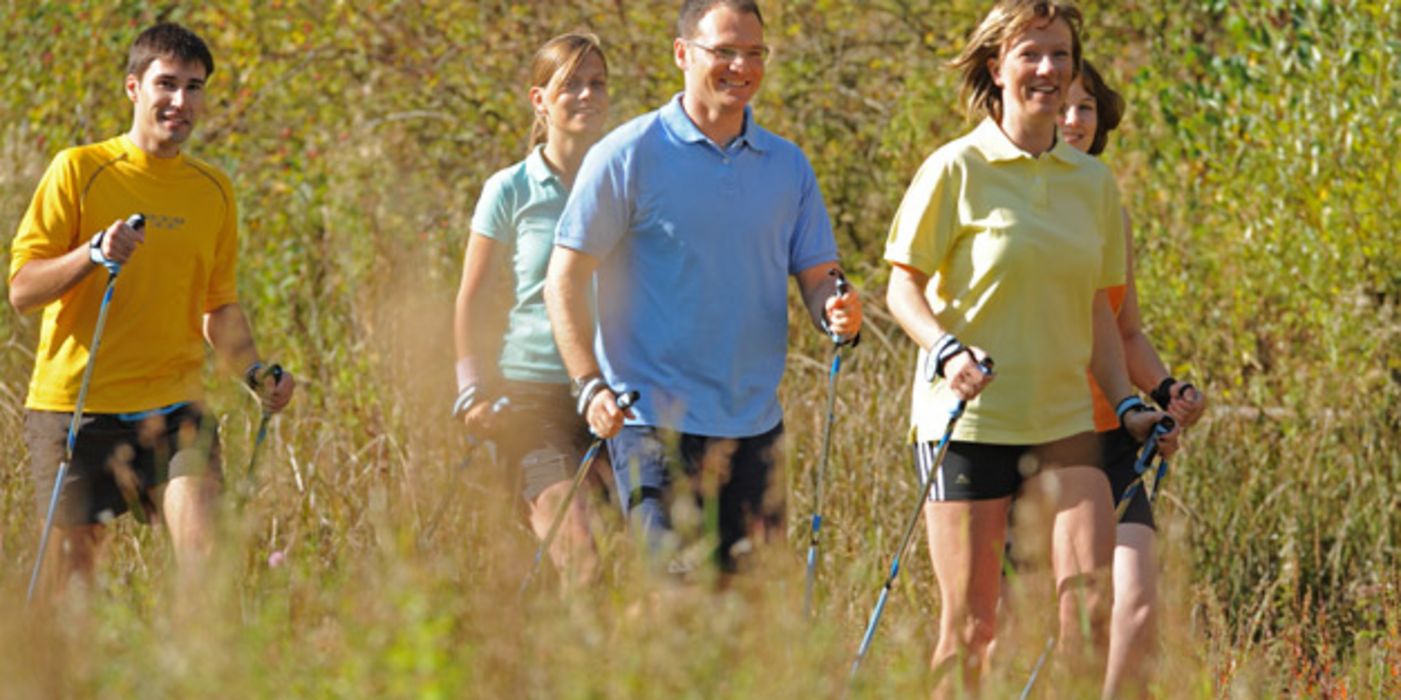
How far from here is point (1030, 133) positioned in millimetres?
5410

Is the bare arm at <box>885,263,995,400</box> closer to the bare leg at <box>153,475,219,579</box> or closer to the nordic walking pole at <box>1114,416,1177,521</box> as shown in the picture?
the nordic walking pole at <box>1114,416,1177,521</box>

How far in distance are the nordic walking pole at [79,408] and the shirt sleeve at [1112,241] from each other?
2.26 meters

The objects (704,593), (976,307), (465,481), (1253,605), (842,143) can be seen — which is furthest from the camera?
(842,143)

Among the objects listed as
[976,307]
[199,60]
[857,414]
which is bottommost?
[857,414]

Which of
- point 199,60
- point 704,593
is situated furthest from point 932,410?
point 199,60

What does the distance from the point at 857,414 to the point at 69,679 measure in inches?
194

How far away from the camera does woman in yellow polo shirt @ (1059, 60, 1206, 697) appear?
5570 millimetres

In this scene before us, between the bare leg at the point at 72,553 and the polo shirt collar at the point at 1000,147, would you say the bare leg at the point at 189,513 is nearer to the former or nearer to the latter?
the bare leg at the point at 72,553

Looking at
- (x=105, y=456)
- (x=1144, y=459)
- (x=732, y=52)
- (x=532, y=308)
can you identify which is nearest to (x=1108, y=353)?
(x=1144, y=459)

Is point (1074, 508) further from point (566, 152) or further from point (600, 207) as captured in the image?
point (566, 152)

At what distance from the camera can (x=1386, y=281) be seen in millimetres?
8398

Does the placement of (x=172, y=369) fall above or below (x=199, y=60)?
below

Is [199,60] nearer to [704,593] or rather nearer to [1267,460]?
[704,593]

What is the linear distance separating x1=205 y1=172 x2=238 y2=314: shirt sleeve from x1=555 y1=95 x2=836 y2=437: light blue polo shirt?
1121 mm
